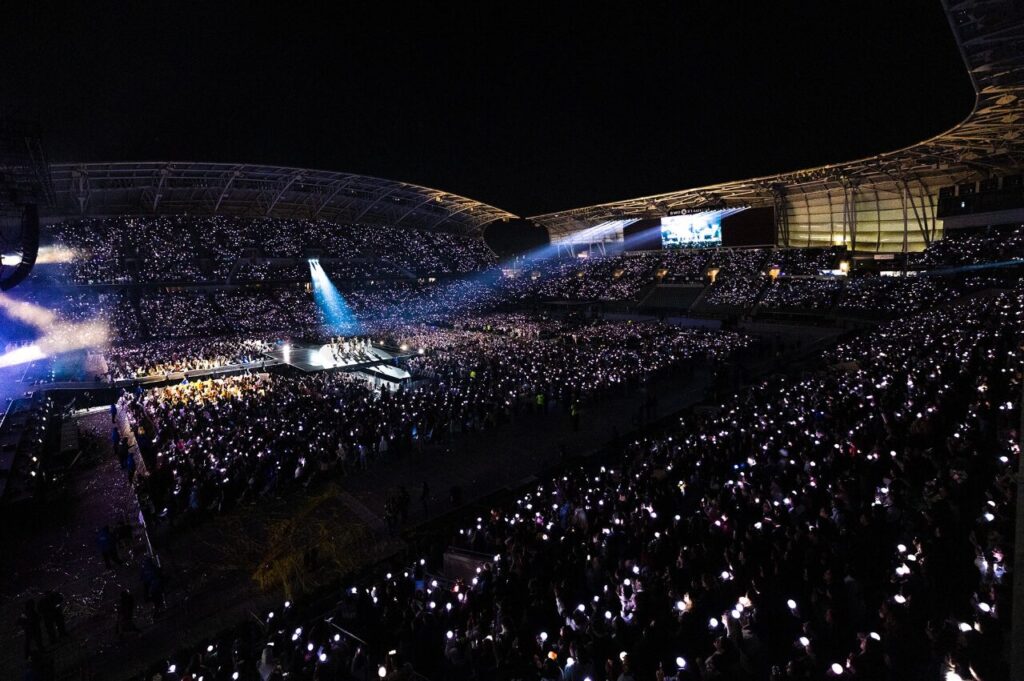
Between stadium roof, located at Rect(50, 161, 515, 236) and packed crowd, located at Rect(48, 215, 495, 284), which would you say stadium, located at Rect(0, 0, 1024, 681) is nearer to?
packed crowd, located at Rect(48, 215, 495, 284)

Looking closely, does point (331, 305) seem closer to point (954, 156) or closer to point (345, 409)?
point (345, 409)

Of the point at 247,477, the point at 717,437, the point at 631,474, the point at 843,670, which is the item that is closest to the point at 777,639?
the point at 843,670

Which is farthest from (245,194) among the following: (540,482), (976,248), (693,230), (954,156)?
(976,248)

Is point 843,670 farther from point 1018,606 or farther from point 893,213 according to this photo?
point 893,213

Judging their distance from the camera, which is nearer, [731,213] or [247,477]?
[247,477]

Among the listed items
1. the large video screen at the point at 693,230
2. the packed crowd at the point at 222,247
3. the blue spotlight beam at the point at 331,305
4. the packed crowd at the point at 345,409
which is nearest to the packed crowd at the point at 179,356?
the packed crowd at the point at 345,409

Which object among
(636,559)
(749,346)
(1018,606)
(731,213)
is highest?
(731,213)

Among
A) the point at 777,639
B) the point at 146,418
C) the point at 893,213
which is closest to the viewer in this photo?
the point at 777,639
